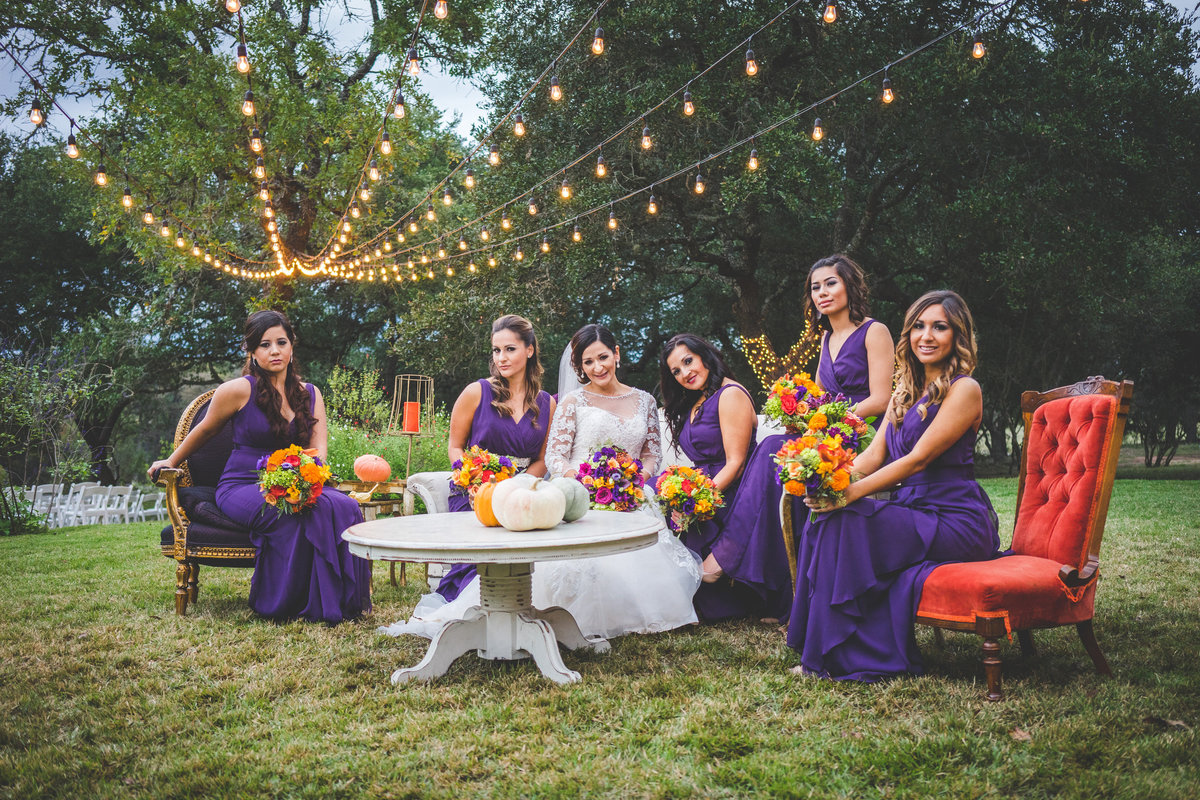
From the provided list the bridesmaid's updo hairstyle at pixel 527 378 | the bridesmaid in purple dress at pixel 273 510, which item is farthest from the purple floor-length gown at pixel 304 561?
the bridesmaid's updo hairstyle at pixel 527 378

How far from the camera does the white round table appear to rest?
9.90 feet

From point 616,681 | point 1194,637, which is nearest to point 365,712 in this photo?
point 616,681

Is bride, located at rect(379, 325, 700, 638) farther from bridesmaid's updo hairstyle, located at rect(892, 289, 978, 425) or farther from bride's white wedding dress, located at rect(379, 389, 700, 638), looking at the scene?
bridesmaid's updo hairstyle, located at rect(892, 289, 978, 425)

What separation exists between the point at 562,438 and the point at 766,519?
132cm

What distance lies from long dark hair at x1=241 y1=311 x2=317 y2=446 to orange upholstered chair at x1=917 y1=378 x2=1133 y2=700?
388cm

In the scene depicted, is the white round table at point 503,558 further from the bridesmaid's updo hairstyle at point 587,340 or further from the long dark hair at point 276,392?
the long dark hair at point 276,392

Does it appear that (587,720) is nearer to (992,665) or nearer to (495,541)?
(495,541)

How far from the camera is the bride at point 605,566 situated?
13.5 feet

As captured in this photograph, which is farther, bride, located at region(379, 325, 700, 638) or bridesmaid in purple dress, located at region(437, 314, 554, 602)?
bridesmaid in purple dress, located at region(437, 314, 554, 602)

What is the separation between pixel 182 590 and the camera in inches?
188

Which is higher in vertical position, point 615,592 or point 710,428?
point 710,428

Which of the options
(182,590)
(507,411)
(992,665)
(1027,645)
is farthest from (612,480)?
(182,590)

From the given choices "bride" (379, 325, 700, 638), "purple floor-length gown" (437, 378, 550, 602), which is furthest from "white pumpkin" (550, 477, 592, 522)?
"purple floor-length gown" (437, 378, 550, 602)

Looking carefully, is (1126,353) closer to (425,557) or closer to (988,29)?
Result: (988,29)
